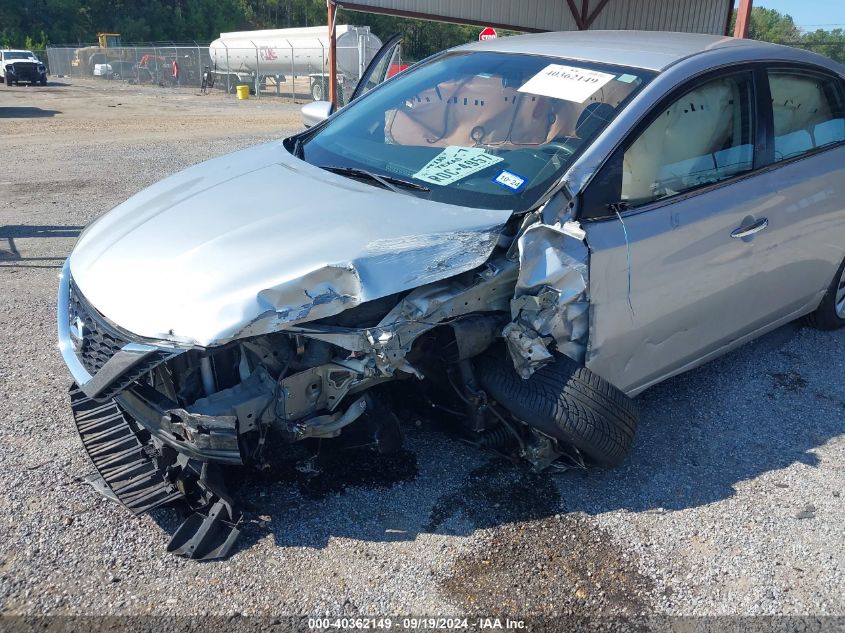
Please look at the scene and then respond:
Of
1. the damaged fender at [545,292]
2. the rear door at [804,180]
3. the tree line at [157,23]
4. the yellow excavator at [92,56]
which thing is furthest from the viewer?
the tree line at [157,23]

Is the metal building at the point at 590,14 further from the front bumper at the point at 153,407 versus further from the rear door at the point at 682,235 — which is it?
the front bumper at the point at 153,407

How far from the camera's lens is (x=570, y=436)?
9.56 feet

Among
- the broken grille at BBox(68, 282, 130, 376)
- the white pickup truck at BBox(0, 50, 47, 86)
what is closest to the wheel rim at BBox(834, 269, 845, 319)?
the broken grille at BBox(68, 282, 130, 376)

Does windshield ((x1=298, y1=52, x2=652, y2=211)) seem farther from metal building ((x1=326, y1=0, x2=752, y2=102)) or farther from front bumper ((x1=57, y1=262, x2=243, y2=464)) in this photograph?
metal building ((x1=326, y1=0, x2=752, y2=102))

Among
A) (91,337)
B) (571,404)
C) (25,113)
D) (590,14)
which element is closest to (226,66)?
(25,113)

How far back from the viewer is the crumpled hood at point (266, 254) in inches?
98.5

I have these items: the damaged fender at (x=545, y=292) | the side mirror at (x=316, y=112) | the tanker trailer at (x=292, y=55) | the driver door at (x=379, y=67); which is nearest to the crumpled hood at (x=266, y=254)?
the damaged fender at (x=545, y=292)

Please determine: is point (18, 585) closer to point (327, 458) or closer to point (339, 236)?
point (327, 458)

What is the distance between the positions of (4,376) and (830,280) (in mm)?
4881

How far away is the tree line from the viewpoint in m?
53.5

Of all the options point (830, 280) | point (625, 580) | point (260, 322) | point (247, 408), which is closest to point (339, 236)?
point (260, 322)

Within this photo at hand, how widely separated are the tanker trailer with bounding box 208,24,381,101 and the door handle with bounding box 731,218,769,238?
24798 mm

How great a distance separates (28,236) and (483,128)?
5119 mm

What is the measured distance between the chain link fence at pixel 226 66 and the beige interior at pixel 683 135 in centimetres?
2367
